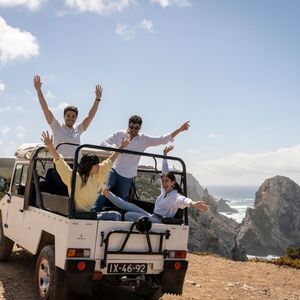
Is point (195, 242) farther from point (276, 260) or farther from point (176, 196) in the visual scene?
point (176, 196)

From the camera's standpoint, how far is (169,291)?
20.4 feet

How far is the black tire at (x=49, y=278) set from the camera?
5562 mm

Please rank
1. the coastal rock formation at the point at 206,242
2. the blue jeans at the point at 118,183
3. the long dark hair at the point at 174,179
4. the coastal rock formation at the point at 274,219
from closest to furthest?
the long dark hair at the point at 174,179 → the blue jeans at the point at 118,183 → the coastal rock formation at the point at 206,242 → the coastal rock formation at the point at 274,219

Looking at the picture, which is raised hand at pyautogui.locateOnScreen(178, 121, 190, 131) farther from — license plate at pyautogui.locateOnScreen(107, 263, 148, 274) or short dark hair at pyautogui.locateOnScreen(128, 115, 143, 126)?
license plate at pyautogui.locateOnScreen(107, 263, 148, 274)

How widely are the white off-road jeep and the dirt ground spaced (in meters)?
0.84

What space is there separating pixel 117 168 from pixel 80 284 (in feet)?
7.88

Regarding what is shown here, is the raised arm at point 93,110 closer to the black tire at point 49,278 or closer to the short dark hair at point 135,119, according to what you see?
the short dark hair at point 135,119

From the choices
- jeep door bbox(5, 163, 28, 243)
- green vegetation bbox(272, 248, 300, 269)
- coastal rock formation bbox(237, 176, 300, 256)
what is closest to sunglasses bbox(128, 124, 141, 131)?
jeep door bbox(5, 163, 28, 243)

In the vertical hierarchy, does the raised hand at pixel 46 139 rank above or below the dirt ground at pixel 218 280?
above

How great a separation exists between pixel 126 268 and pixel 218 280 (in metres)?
5.21

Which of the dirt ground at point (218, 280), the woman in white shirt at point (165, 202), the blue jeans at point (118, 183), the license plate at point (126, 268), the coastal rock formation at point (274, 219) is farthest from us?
the coastal rock formation at point (274, 219)

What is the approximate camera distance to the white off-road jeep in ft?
18.0

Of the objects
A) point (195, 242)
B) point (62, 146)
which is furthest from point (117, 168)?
point (195, 242)

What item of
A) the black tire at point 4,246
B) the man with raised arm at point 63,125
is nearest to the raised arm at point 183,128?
the man with raised arm at point 63,125
